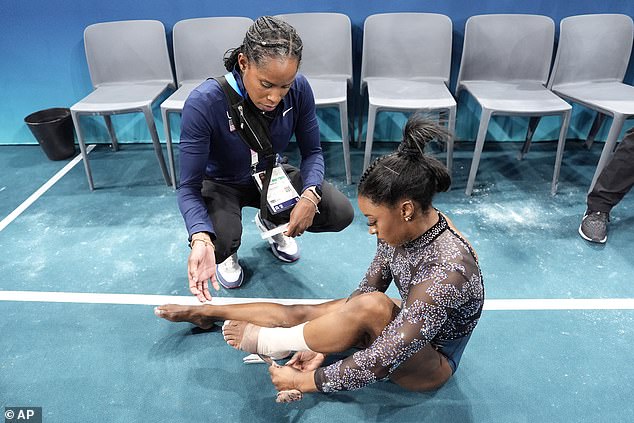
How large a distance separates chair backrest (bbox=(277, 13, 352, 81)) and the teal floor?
705mm

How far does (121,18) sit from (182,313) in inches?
86.5

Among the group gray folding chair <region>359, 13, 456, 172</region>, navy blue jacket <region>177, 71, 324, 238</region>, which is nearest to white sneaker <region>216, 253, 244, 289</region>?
navy blue jacket <region>177, 71, 324, 238</region>

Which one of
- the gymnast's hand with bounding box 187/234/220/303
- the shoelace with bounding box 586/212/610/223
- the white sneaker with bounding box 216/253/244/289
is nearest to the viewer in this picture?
the gymnast's hand with bounding box 187/234/220/303

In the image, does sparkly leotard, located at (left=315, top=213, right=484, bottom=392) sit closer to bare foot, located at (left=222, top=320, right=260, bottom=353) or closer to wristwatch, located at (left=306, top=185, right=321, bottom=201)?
bare foot, located at (left=222, top=320, right=260, bottom=353)

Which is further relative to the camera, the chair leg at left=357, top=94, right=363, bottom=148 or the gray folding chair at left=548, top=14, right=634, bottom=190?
the chair leg at left=357, top=94, right=363, bottom=148

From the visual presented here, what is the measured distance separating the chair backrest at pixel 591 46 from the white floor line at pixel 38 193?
319cm

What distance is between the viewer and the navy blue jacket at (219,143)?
1529 mm

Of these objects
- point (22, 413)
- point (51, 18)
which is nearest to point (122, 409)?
point (22, 413)

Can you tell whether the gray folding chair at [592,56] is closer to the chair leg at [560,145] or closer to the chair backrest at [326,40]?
the chair leg at [560,145]

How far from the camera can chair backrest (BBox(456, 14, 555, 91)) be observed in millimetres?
2715

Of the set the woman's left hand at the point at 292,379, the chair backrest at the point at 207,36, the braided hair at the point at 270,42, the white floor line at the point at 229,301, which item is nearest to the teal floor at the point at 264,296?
the white floor line at the point at 229,301

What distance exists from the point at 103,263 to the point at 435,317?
5.49 feet

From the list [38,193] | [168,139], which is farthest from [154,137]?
[38,193]

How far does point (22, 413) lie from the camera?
4.82ft
